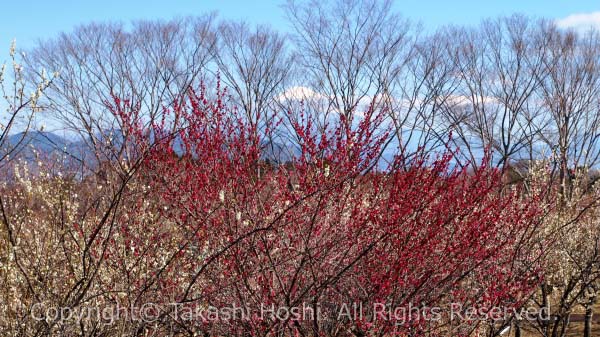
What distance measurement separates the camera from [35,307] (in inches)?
162

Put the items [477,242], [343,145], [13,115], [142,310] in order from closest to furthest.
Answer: [13,115] → [142,310] → [343,145] → [477,242]

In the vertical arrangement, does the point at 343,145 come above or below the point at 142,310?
above

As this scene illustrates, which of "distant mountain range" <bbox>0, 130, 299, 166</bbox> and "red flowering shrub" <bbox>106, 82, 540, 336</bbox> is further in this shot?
"red flowering shrub" <bbox>106, 82, 540, 336</bbox>

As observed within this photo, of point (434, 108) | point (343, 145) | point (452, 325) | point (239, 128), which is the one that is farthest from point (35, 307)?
point (434, 108)

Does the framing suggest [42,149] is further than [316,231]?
Yes

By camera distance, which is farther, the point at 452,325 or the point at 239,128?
the point at 452,325

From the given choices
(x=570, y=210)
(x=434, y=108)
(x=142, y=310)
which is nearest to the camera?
(x=142, y=310)

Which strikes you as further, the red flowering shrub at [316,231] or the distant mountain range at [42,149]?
the red flowering shrub at [316,231]

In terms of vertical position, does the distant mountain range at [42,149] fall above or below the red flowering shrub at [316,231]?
above

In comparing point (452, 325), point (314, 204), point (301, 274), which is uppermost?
point (314, 204)

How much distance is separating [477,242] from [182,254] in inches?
85.2

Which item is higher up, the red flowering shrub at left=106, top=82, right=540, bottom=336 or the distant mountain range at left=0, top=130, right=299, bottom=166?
the distant mountain range at left=0, top=130, right=299, bottom=166

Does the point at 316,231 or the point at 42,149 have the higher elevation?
the point at 42,149

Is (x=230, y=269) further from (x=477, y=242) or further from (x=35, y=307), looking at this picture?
(x=477, y=242)
